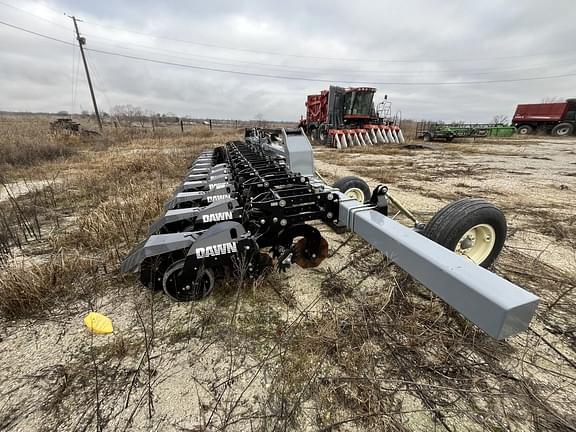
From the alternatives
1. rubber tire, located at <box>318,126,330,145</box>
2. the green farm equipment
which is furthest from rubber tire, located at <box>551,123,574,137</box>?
rubber tire, located at <box>318,126,330,145</box>

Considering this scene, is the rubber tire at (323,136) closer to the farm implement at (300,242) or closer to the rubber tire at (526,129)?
the farm implement at (300,242)

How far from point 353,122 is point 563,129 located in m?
21.4

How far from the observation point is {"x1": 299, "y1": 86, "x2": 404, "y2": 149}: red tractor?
16406mm

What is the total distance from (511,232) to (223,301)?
3710 mm

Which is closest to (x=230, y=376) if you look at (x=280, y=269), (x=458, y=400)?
(x=280, y=269)

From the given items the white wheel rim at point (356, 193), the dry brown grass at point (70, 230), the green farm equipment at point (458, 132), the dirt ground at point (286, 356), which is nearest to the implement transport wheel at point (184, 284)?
the dirt ground at point (286, 356)

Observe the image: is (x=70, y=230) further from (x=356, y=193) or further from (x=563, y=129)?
(x=563, y=129)

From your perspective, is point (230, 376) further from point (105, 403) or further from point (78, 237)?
point (78, 237)

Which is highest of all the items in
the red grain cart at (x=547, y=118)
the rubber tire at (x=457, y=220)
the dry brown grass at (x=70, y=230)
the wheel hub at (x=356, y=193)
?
the red grain cart at (x=547, y=118)

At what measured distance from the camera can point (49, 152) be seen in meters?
10.3

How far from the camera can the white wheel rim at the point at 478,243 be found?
2.17 m

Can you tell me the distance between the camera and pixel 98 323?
1912mm

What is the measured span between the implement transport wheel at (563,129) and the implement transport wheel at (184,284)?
34.4 meters

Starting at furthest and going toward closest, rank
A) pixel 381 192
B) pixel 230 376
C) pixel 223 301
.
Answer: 1. pixel 381 192
2. pixel 223 301
3. pixel 230 376
